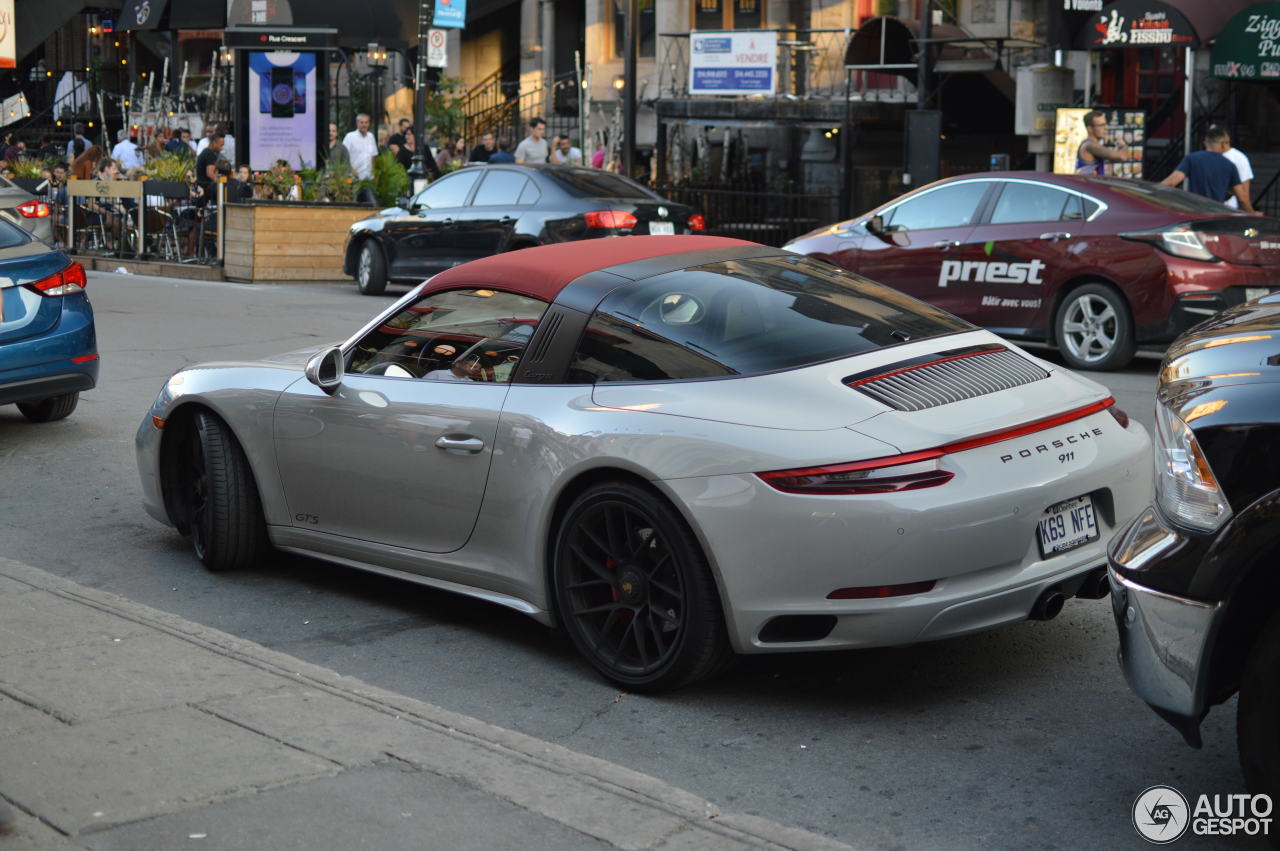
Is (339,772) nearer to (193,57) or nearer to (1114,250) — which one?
(1114,250)

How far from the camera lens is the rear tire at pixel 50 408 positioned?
10438 mm

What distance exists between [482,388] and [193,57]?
3804cm

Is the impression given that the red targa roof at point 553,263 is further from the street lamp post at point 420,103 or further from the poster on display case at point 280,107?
the street lamp post at point 420,103

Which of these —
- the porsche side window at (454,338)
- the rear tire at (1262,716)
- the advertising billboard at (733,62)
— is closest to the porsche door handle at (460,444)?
the porsche side window at (454,338)

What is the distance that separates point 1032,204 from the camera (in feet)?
43.0

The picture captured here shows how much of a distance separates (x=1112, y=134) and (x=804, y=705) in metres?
16.1

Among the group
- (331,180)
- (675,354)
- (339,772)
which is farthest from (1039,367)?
(331,180)

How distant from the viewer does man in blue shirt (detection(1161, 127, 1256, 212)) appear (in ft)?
53.7

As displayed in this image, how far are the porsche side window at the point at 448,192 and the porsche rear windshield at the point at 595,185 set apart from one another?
42.1 inches

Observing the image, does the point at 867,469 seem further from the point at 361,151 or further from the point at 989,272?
the point at 361,151

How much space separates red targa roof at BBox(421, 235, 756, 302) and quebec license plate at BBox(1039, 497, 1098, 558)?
172cm

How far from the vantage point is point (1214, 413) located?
12.4 feet

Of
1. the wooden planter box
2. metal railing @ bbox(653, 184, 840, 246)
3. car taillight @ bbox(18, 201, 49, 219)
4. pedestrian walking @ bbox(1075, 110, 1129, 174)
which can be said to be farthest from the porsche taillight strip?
metal railing @ bbox(653, 184, 840, 246)

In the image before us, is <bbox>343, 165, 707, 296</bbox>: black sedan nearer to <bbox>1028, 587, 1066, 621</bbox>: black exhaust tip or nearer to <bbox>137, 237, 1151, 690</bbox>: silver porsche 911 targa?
<bbox>137, 237, 1151, 690</bbox>: silver porsche 911 targa
